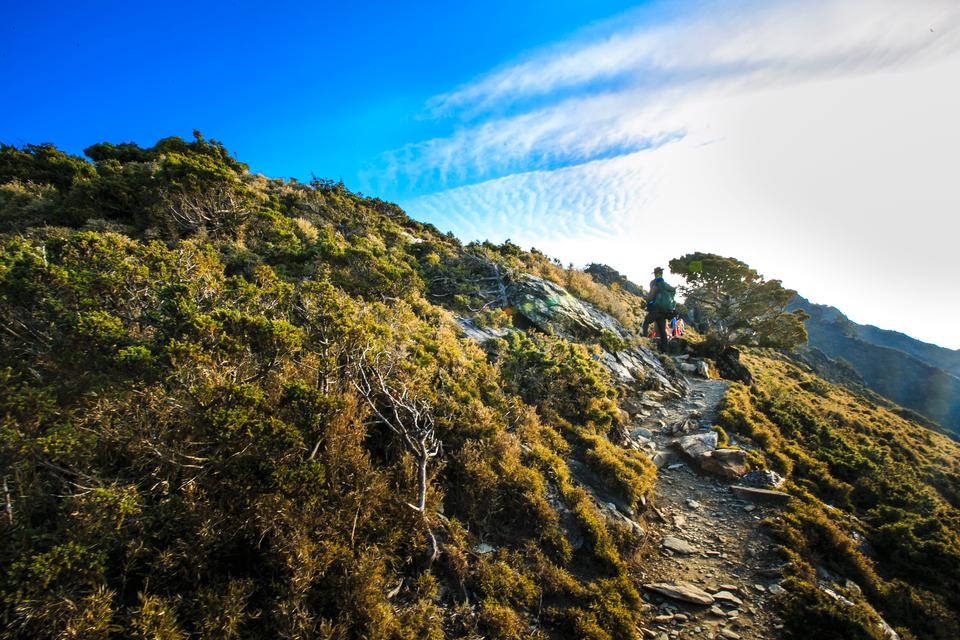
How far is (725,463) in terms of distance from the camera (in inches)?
359

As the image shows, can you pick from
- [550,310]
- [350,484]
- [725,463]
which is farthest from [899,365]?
[350,484]

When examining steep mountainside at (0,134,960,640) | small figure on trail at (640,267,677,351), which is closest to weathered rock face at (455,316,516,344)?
steep mountainside at (0,134,960,640)

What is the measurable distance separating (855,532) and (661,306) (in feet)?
53.5

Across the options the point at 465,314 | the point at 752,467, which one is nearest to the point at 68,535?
the point at 465,314

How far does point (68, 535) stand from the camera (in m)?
3.16

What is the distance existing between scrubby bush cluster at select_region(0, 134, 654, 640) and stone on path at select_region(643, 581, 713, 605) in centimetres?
46

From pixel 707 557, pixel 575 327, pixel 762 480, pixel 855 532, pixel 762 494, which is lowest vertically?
pixel 707 557

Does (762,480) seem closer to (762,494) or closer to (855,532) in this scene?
(762,494)

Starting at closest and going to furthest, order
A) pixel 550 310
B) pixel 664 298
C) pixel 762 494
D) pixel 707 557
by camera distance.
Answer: pixel 707 557
pixel 762 494
pixel 550 310
pixel 664 298

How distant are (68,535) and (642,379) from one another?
15945mm

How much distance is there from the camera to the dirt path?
5.25 metres

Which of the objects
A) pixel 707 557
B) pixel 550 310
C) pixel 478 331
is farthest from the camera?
pixel 550 310

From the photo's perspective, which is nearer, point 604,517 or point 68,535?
point 68,535

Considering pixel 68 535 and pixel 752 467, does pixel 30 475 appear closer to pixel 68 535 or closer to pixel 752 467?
pixel 68 535
